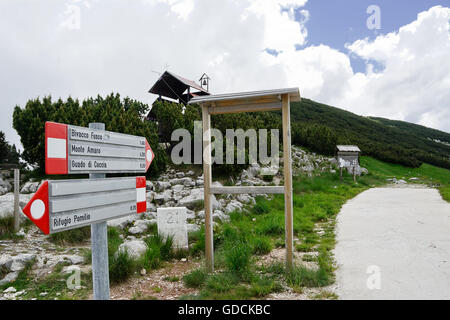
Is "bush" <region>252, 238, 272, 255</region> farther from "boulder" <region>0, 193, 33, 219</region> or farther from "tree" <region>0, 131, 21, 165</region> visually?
"tree" <region>0, 131, 21, 165</region>

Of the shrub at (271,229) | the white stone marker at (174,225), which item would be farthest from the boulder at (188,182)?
the white stone marker at (174,225)

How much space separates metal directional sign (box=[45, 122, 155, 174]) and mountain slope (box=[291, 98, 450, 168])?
2448cm

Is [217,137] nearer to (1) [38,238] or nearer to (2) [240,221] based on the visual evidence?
(2) [240,221]

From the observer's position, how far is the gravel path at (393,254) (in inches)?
152

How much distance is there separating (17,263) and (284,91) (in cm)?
526

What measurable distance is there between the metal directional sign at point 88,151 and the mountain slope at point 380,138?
24482mm

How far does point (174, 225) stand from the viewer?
605 centimetres

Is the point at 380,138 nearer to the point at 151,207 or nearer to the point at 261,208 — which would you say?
the point at 261,208

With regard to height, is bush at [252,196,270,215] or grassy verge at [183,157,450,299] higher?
bush at [252,196,270,215]

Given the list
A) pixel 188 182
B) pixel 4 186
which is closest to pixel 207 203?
pixel 188 182

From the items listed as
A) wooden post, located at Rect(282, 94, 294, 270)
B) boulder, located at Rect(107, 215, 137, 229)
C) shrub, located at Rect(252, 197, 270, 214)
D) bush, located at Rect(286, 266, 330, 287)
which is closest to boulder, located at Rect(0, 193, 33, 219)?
A: boulder, located at Rect(107, 215, 137, 229)

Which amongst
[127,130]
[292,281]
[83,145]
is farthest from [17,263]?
[127,130]

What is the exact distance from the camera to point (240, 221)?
311 inches

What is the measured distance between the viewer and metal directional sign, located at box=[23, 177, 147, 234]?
211 cm
